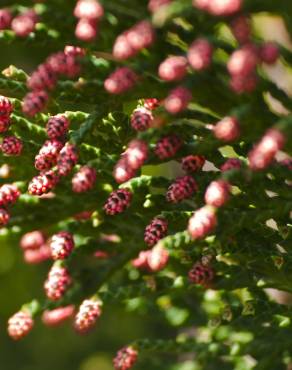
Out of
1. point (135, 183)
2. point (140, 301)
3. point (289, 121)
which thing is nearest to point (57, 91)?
point (135, 183)

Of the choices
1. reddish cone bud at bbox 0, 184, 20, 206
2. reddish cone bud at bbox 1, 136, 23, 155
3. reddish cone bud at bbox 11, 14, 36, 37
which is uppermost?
reddish cone bud at bbox 11, 14, 36, 37

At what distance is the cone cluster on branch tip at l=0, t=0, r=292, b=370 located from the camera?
4.90 feet

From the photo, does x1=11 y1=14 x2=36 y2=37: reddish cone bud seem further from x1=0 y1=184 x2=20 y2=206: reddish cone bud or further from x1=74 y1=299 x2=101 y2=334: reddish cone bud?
x1=74 y1=299 x2=101 y2=334: reddish cone bud

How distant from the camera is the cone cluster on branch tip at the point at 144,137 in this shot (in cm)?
149

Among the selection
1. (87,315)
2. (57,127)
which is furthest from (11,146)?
(87,315)

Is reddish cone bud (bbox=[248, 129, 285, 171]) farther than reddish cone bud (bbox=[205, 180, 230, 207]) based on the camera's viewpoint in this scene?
No

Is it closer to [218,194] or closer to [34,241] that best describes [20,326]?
[34,241]

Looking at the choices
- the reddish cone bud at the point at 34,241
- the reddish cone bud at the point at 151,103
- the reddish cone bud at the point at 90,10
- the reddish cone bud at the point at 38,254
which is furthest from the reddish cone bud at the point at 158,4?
the reddish cone bud at the point at 38,254

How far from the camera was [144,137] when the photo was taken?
162cm

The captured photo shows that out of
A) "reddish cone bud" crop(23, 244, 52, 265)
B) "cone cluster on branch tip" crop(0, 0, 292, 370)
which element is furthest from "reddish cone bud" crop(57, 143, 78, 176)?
"reddish cone bud" crop(23, 244, 52, 265)

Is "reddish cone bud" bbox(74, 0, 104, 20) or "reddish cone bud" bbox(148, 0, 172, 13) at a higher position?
"reddish cone bud" bbox(148, 0, 172, 13)

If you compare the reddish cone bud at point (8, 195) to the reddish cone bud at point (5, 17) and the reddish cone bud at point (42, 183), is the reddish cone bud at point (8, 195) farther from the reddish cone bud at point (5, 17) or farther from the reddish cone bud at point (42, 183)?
the reddish cone bud at point (5, 17)

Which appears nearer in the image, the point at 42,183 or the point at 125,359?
the point at 42,183

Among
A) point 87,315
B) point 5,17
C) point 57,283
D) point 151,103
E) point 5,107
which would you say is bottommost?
point 87,315
